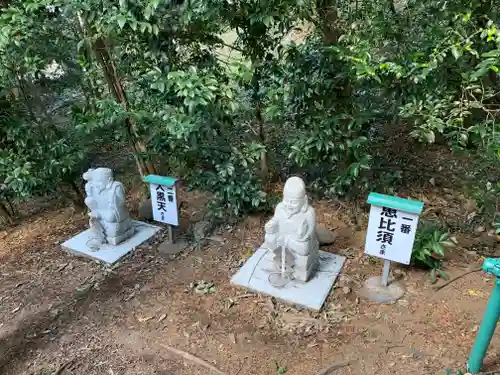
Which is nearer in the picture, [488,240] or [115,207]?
[488,240]

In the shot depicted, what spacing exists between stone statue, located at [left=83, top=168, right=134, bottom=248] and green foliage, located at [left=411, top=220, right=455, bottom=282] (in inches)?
134

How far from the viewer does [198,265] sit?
4422mm

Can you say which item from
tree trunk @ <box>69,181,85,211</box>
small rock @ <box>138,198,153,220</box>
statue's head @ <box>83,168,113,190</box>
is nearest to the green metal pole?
statue's head @ <box>83,168,113,190</box>

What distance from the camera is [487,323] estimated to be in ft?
8.66

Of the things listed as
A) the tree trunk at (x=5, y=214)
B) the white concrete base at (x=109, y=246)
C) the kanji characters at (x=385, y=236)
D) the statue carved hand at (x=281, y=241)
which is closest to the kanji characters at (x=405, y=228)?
the kanji characters at (x=385, y=236)

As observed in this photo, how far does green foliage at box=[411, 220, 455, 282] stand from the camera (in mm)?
3766

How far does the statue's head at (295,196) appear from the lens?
3.62 meters

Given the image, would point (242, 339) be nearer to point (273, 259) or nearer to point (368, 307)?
point (273, 259)

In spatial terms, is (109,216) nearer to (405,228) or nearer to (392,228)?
(392,228)

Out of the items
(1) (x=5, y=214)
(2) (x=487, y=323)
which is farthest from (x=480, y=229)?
(1) (x=5, y=214)

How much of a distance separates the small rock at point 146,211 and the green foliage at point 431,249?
348cm

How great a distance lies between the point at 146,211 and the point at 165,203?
1.06 m

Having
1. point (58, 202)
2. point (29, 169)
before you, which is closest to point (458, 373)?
point (29, 169)

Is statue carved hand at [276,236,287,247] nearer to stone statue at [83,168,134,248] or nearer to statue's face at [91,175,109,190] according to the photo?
stone statue at [83,168,134,248]
